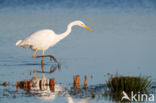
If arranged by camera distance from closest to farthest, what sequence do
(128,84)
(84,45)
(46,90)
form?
(128,84)
(46,90)
(84,45)

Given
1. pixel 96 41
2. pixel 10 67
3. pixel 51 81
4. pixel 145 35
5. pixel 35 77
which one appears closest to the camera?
pixel 51 81

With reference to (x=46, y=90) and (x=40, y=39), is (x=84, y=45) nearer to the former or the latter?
(x=40, y=39)

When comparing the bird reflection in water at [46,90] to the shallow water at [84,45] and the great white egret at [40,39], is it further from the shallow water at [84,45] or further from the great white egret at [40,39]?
the great white egret at [40,39]

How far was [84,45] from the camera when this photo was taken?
1922 centimetres

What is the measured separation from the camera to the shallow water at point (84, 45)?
13.1m

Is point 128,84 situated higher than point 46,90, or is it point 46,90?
point 128,84

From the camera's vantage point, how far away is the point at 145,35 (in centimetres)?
2098

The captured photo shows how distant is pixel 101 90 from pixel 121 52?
6957 mm

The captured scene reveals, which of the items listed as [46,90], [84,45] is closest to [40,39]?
[84,45]

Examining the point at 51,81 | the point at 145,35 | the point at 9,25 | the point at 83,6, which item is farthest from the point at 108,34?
the point at 51,81

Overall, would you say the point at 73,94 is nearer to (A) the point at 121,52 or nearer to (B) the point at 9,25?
(A) the point at 121,52

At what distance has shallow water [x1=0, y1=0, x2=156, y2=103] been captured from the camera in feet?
43.1

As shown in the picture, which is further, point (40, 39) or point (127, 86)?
point (40, 39)

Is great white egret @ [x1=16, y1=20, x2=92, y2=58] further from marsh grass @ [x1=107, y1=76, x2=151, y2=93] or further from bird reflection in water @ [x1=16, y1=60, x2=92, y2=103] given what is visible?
marsh grass @ [x1=107, y1=76, x2=151, y2=93]
